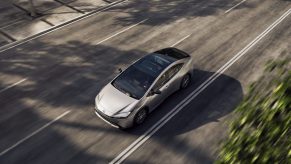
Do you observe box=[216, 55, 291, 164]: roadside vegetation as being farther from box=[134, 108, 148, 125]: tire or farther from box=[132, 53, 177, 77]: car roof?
box=[132, 53, 177, 77]: car roof

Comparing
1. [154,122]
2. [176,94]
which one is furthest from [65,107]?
[176,94]

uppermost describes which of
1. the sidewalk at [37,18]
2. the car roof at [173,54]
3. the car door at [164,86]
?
the car roof at [173,54]

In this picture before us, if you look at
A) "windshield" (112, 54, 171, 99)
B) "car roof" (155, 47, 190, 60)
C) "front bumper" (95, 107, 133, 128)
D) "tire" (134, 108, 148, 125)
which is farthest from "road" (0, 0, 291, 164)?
"car roof" (155, 47, 190, 60)

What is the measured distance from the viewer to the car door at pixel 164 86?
46.1 feet

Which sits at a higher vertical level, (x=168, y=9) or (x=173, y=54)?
(x=173, y=54)

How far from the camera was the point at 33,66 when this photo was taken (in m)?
17.8

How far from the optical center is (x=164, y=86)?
571 inches

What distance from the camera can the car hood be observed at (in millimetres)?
13383

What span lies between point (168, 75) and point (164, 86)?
52cm

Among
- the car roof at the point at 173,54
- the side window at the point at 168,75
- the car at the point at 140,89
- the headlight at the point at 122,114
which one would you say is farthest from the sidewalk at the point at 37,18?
the headlight at the point at 122,114

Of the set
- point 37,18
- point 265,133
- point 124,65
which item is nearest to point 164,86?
point 124,65

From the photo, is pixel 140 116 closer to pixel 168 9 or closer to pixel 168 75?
pixel 168 75

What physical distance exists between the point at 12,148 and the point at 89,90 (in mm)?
4199

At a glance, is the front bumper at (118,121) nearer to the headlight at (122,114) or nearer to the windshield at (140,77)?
the headlight at (122,114)
